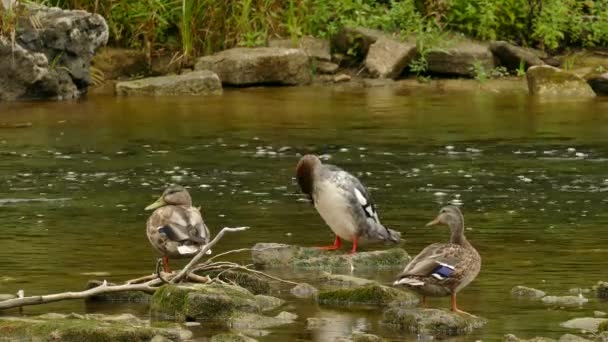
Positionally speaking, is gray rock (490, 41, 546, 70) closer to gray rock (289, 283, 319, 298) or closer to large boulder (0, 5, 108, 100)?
large boulder (0, 5, 108, 100)

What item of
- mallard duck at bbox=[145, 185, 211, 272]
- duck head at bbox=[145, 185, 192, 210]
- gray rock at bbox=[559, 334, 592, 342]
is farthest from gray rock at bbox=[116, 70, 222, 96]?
gray rock at bbox=[559, 334, 592, 342]

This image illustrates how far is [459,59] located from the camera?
79.3 feet

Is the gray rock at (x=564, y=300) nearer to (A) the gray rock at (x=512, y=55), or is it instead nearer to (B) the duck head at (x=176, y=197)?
(B) the duck head at (x=176, y=197)

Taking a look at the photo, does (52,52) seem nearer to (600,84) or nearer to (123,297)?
(600,84)

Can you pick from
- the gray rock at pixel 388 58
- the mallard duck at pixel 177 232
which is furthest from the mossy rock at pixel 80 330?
the gray rock at pixel 388 58

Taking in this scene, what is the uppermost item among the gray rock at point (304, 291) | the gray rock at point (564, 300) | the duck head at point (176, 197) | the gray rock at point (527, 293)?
the duck head at point (176, 197)

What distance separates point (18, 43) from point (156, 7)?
2.63 m

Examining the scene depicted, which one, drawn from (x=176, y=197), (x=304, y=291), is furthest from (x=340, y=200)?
(x=304, y=291)

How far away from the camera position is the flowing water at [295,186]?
10281 millimetres

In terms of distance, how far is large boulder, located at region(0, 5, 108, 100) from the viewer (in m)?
22.3

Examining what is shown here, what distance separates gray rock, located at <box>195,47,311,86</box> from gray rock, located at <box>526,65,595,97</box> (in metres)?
3.34

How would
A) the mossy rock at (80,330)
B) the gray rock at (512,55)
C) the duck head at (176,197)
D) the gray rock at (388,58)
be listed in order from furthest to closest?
the gray rock at (512,55), the gray rock at (388,58), the duck head at (176,197), the mossy rock at (80,330)

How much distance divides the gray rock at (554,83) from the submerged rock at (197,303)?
564 inches

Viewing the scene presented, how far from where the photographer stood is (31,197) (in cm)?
1417
